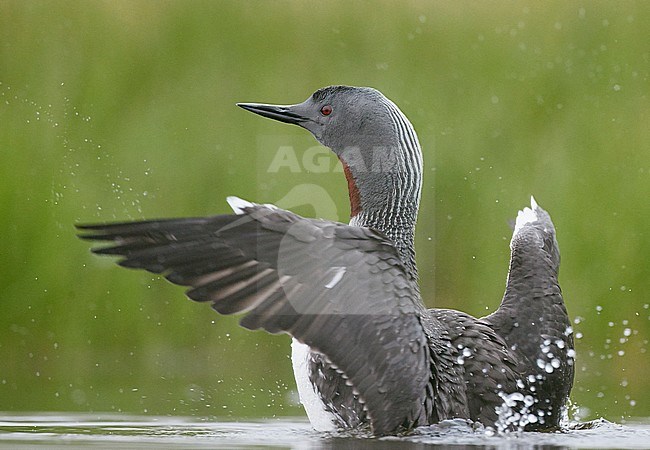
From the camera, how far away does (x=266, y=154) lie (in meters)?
8.44

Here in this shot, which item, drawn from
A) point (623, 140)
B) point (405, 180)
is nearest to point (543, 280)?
point (405, 180)

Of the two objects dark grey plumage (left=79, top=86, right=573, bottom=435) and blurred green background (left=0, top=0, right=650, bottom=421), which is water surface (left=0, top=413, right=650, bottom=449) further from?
blurred green background (left=0, top=0, right=650, bottom=421)

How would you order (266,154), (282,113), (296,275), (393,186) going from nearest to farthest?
1. (296,275)
2. (393,186)
3. (282,113)
4. (266,154)

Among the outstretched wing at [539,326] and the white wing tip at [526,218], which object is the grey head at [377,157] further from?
the white wing tip at [526,218]

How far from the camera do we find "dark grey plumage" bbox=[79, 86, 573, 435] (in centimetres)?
512

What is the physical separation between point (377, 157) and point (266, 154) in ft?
8.16

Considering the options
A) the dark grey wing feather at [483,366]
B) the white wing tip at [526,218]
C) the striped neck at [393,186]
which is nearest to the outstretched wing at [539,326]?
the dark grey wing feather at [483,366]

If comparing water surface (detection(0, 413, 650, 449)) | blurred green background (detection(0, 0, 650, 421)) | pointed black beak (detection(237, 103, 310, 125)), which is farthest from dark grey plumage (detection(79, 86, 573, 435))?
blurred green background (detection(0, 0, 650, 421))

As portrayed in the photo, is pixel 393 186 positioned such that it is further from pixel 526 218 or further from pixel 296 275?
pixel 526 218

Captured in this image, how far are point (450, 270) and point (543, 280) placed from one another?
2.11 metres

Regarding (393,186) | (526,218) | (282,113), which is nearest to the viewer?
(393,186)

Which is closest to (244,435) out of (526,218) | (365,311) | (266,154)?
(365,311)

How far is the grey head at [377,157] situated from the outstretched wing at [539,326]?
55 cm

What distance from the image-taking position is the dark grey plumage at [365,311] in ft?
16.8
